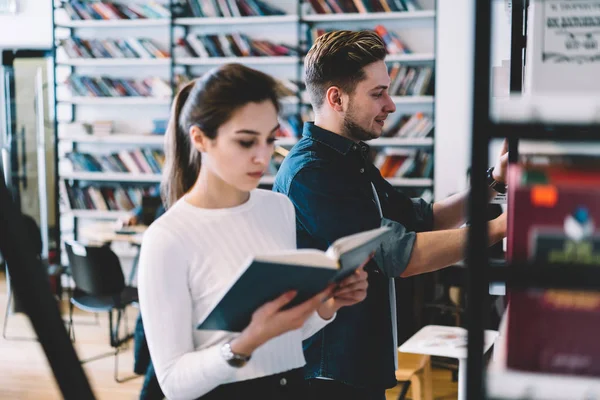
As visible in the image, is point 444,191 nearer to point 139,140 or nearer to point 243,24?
point 243,24

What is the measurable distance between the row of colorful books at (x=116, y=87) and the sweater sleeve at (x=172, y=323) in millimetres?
5109

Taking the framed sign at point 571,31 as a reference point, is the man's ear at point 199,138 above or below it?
below

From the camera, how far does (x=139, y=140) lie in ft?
20.6

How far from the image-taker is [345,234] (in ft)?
5.71

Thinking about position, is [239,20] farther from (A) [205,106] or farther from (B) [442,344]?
(A) [205,106]

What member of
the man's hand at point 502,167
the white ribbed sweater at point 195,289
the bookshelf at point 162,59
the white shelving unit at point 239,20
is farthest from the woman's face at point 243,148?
the white shelving unit at point 239,20

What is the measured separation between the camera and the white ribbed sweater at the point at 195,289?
1.23 metres

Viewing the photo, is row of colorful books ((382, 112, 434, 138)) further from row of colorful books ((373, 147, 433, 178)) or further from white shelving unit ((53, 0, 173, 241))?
white shelving unit ((53, 0, 173, 241))

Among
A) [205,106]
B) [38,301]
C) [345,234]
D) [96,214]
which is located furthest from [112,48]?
[38,301]

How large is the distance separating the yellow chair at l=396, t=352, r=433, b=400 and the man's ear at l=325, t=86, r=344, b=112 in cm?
163

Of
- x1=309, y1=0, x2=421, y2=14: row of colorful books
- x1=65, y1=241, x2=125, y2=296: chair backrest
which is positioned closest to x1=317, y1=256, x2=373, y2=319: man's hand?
x1=65, y1=241, x2=125, y2=296: chair backrest

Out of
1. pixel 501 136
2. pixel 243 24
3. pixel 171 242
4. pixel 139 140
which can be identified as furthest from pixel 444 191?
pixel 501 136

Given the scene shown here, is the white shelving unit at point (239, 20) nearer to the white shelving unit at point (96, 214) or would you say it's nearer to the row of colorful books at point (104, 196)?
the row of colorful books at point (104, 196)

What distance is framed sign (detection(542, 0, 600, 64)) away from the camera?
945mm
